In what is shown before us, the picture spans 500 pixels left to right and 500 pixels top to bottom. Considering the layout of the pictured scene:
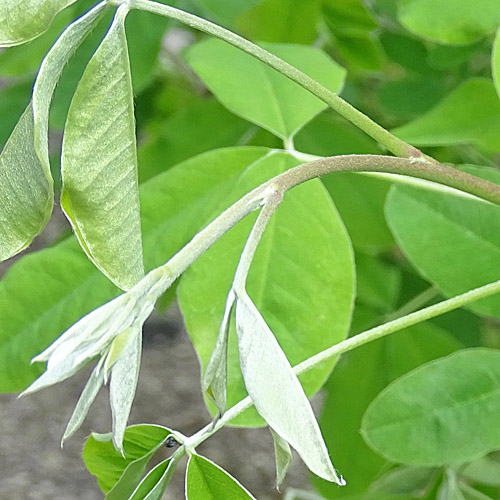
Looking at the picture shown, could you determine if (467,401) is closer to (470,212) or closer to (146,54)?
(470,212)

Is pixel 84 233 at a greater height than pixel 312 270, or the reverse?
pixel 84 233

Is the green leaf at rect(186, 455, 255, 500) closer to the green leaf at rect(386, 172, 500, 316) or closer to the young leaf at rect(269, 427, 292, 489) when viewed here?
the young leaf at rect(269, 427, 292, 489)

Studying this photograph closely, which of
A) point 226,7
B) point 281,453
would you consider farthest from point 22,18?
point 226,7

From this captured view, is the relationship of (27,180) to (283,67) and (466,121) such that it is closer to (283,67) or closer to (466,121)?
(283,67)

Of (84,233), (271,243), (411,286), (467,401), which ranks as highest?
(84,233)

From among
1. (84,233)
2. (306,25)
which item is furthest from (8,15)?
(306,25)
